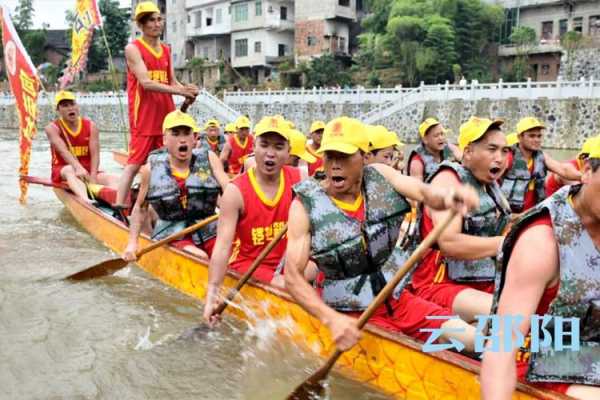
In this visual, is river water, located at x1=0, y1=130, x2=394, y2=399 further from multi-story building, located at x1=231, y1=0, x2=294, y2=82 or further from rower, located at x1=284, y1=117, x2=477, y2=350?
multi-story building, located at x1=231, y1=0, x2=294, y2=82

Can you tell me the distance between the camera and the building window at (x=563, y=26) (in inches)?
1303

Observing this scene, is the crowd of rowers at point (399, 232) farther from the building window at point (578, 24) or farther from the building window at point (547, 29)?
the building window at point (547, 29)

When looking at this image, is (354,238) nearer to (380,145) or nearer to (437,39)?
(380,145)

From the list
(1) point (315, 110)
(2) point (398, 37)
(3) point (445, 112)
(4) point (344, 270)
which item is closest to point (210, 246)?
(4) point (344, 270)

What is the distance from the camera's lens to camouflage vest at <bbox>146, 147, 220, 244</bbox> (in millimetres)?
5715

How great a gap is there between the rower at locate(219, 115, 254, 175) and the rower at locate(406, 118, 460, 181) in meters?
5.54

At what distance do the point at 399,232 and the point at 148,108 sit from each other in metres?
4.15

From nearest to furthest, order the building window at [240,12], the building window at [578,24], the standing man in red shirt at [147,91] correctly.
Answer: the standing man in red shirt at [147,91] < the building window at [578,24] < the building window at [240,12]

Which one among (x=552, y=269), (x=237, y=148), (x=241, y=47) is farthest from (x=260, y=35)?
(x=552, y=269)

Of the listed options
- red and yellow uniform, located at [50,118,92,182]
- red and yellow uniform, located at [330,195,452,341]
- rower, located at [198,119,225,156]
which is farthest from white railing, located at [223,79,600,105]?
red and yellow uniform, located at [330,195,452,341]

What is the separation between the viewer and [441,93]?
83.1 ft

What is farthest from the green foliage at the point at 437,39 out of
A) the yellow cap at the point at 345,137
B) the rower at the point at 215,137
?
the yellow cap at the point at 345,137

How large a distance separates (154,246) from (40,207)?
19.3ft

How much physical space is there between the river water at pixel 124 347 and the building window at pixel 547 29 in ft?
109
